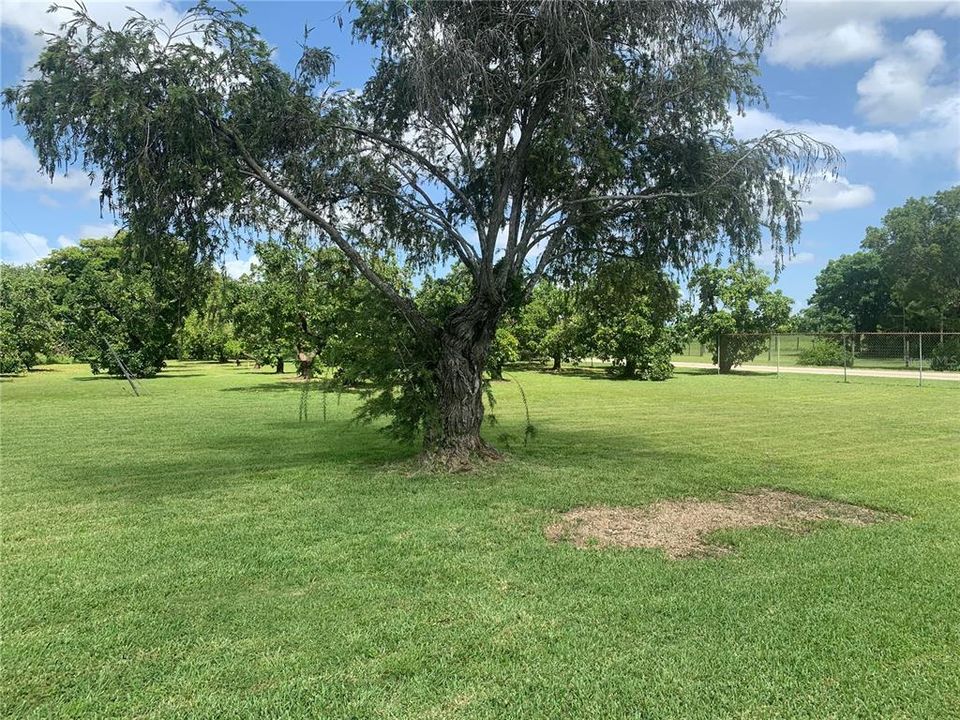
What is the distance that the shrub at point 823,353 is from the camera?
1430 inches

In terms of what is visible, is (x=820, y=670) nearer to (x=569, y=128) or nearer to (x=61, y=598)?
(x=61, y=598)

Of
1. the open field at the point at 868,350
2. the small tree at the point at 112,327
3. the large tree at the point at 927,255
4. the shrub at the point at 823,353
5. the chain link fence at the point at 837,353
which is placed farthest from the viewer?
the large tree at the point at 927,255

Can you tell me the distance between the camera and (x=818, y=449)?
10469mm

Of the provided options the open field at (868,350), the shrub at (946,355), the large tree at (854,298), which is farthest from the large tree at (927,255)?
the large tree at (854,298)

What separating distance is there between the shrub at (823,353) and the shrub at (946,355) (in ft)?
12.3

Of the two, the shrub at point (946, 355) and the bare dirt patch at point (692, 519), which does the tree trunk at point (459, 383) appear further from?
the shrub at point (946, 355)

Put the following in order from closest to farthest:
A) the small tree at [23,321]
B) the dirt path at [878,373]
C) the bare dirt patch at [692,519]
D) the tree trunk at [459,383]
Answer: the bare dirt patch at [692,519] < the tree trunk at [459,383] < the dirt path at [878,373] < the small tree at [23,321]

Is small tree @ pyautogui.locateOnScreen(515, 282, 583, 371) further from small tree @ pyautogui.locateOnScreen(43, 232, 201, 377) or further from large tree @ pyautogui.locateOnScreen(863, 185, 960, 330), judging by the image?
large tree @ pyautogui.locateOnScreen(863, 185, 960, 330)

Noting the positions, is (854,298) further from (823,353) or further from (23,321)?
(23,321)

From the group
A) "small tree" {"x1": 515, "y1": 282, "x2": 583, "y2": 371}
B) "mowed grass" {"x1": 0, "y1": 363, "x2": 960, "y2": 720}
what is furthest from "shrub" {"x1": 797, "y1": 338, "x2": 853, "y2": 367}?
"mowed grass" {"x1": 0, "y1": 363, "x2": 960, "y2": 720}

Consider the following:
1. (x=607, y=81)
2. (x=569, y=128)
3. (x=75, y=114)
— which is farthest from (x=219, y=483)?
(x=607, y=81)

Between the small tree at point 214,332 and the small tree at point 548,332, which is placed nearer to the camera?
the small tree at point 214,332

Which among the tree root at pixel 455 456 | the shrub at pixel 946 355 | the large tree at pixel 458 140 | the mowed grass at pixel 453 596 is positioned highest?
the large tree at pixel 458 140

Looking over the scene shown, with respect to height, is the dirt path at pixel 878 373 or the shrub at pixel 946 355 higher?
the shrub at pixel 946 355
